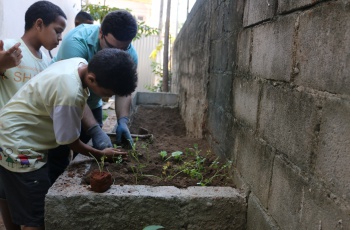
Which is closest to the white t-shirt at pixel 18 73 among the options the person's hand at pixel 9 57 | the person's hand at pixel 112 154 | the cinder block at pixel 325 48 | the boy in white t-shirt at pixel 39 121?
the person's hand at pixel 9 57

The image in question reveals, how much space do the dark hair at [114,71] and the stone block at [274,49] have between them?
2.36 feet

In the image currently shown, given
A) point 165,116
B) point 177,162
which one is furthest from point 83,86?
point 165,116

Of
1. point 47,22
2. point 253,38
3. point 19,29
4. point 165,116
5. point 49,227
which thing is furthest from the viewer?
point 165,116

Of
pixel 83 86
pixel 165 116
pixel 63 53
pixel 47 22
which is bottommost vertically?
pixel 165 116

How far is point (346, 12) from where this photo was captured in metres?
0.94

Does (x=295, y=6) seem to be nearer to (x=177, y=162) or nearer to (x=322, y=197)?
(x=322, y=197)

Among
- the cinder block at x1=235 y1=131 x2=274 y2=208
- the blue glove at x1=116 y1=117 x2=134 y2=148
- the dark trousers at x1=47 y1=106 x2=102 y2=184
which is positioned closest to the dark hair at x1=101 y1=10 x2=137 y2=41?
the blue glove at x1=116 y1=117 x2=134 y2=148

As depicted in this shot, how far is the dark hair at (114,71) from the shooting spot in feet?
5.96

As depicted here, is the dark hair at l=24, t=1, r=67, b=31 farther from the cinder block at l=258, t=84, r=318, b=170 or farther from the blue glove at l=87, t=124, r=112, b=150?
the cinder block at l=258, t=84, r=318, b=170

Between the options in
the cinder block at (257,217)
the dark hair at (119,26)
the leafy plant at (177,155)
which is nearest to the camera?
the cinder block at (257,217)

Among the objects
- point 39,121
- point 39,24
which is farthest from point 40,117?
point 39,24

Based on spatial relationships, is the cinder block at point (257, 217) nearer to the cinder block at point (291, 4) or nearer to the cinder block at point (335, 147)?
the cinder block at point (335, 147)

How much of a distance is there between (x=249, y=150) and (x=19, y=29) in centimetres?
362

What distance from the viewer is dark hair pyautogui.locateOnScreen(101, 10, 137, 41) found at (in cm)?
263
